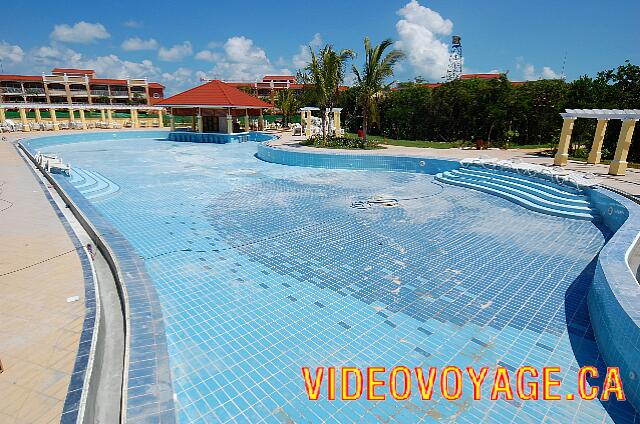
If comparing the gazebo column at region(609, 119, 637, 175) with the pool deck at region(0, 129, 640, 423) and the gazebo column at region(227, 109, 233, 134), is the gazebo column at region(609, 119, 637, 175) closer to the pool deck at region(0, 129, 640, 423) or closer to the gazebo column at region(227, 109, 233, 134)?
the pool deck at region(0, 129, 640, 423)

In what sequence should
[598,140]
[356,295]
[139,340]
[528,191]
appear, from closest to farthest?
[139,340]
[356,295]
[528,191]
[598,140]

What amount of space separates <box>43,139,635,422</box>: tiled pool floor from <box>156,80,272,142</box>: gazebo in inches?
717

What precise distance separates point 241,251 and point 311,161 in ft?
36.0

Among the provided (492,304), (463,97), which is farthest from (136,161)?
(463,97)

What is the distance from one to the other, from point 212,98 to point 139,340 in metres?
27.2

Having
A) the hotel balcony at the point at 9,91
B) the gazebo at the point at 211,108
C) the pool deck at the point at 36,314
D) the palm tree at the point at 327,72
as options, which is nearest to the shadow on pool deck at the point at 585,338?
the pool deck at the point at 36,314

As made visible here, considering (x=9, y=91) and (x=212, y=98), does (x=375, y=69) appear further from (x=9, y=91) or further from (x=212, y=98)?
(x=9, y=91)

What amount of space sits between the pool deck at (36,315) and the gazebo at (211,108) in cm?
2136

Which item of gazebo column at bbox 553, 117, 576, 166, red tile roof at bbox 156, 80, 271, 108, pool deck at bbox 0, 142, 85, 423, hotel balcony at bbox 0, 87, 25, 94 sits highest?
hotel balcony at bbox 0, 87, 25, 94

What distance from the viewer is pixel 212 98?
28.0 metres

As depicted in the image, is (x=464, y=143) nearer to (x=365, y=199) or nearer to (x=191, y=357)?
(x=365, y=199)

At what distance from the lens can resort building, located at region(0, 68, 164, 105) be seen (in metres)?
57.7

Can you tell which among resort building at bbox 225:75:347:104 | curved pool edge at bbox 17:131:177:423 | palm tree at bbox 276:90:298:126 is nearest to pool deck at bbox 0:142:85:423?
curved pool edge at bbox 17:131:177:423

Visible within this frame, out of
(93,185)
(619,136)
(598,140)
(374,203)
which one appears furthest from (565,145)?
(93,185)
